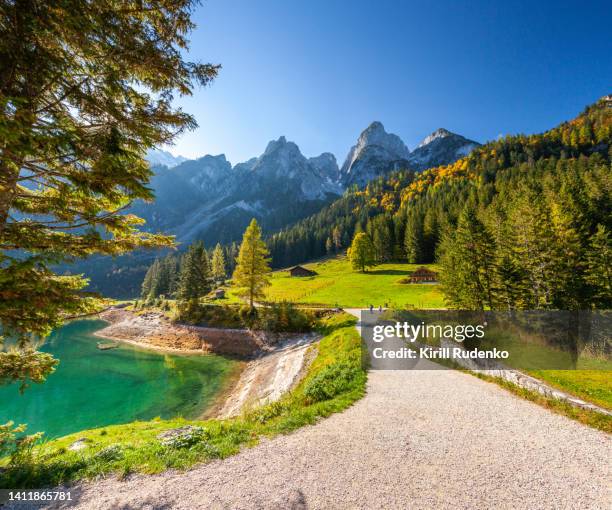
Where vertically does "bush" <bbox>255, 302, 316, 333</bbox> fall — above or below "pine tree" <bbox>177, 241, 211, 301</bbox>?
below

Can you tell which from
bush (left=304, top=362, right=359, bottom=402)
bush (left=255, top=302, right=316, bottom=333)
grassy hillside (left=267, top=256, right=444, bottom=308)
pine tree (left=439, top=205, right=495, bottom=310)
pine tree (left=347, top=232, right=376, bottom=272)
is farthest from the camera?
pine tree (left=347, top=232, right=376, bottom=272)

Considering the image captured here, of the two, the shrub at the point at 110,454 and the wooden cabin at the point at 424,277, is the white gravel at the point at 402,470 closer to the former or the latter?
the shrub at the point at 110,454

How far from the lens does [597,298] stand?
22828 mm

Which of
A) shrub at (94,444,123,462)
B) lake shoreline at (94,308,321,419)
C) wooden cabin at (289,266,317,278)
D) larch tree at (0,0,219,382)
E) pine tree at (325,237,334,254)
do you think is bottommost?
lake shoreline at (94,308,321,419)

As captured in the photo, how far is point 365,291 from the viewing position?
48.7 meters

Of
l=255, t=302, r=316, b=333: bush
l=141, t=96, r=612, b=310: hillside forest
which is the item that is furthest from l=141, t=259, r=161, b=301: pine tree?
l=255, t=302, r=316, b=333: bush

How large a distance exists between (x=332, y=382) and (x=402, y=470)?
7.43 m

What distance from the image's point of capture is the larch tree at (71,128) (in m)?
4.93

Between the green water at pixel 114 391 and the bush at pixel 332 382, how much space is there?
37.1 feet

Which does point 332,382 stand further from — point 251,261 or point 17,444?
point 251,261

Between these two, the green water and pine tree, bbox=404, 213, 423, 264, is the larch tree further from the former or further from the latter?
pine tree, bbox=404, 213, 423, 264

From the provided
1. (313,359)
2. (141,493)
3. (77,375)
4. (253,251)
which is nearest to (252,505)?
(141,493)

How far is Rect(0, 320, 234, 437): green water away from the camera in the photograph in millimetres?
19484

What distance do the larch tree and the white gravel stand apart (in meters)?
4.51
